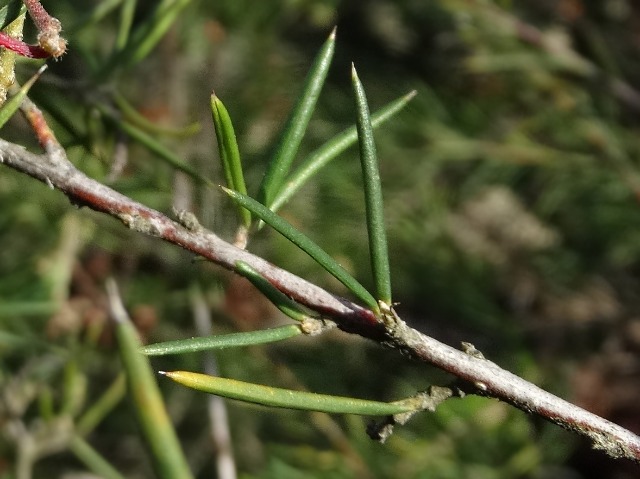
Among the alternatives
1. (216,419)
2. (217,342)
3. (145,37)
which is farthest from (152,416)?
(216,419)

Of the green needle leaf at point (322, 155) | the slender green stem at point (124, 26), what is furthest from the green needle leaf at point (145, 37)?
the green needle leaf at point (322, 155)

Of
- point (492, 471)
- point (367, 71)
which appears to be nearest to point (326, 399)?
point (492, 471)

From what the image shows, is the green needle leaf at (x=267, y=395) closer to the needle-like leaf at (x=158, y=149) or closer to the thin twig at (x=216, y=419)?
the needle-like leaf at (x=158, y=149)

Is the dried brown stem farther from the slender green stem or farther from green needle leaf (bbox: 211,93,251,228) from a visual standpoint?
the slender green stem

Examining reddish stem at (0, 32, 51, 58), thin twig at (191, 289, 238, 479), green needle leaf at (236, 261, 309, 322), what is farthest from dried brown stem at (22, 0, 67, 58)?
thin twig at (191, 289, 238, 479)

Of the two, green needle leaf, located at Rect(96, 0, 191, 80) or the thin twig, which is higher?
green needle leaf, located at Rect(96, 0, 191, 80)

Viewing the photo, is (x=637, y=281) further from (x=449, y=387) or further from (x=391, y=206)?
(x=449, y=387)

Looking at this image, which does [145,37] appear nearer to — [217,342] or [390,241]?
[217,342]
